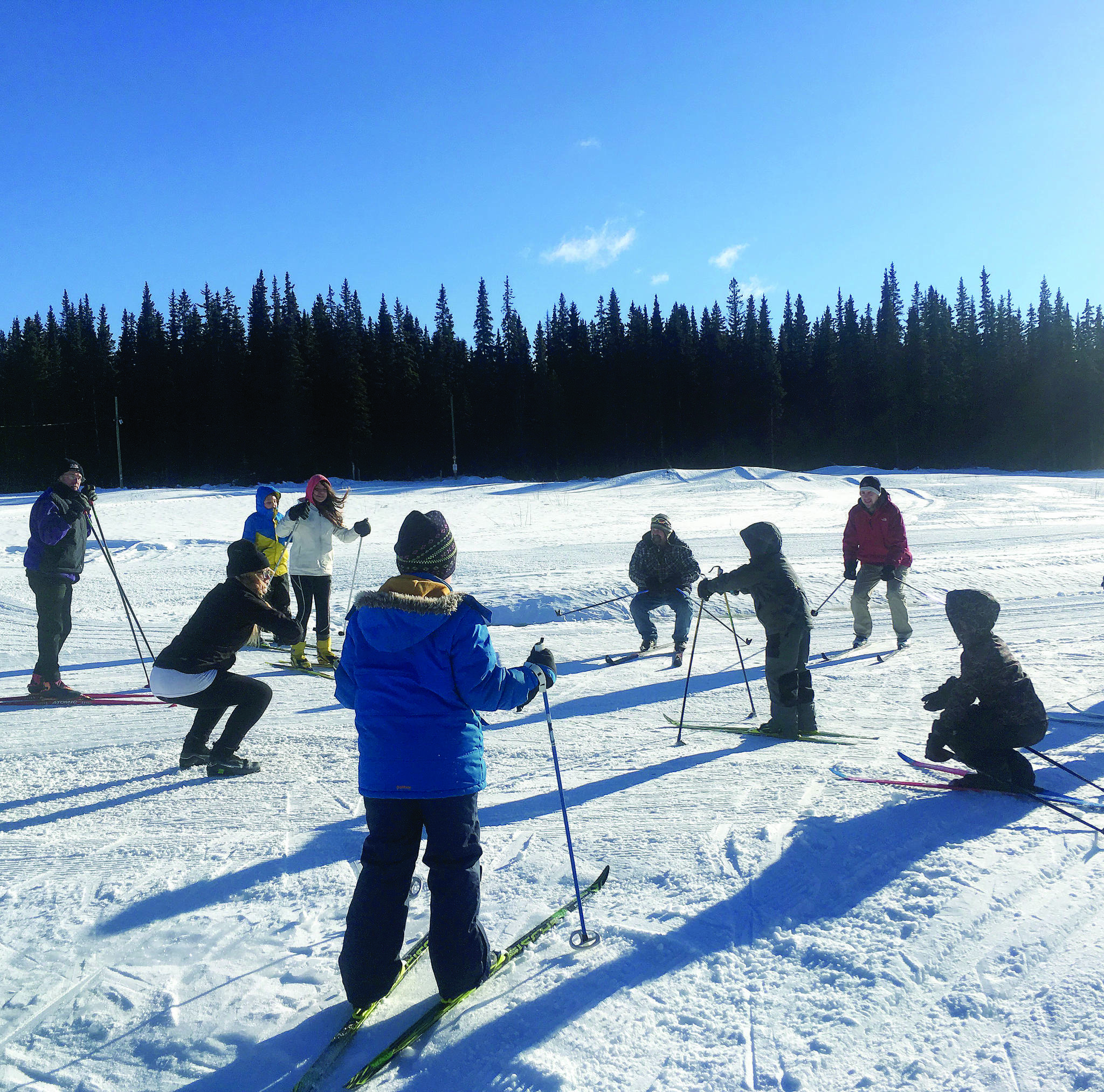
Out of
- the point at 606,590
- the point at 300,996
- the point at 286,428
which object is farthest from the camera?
the point at 286,428

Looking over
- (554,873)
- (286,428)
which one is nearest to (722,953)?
(554,873)

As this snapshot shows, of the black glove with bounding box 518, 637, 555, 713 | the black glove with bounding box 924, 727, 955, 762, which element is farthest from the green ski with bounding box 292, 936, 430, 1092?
the black glove with bounding box 924, 727, 955, 762

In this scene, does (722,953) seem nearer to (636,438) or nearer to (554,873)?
(554,873)

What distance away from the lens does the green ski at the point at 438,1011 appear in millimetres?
2285

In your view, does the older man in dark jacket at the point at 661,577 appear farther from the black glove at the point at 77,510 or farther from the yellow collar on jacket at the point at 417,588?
the yellow collar on jacket at the point at 417,588

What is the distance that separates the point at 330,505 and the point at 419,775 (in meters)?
5.64

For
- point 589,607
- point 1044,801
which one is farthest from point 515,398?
point 1044,801

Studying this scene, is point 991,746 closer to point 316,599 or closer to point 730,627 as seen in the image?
point 730,627

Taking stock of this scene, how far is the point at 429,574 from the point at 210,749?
3.13m

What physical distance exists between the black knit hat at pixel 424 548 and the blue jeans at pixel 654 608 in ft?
18.8

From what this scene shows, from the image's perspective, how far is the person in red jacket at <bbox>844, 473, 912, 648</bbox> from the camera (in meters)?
8.14

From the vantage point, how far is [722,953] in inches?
111

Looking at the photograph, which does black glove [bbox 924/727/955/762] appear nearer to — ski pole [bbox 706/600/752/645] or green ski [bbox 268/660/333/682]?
ski pole [bbox 706/600/752/645]

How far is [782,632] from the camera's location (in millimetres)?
5453
